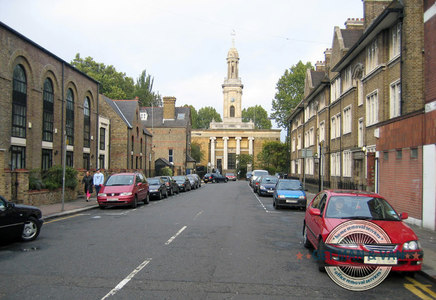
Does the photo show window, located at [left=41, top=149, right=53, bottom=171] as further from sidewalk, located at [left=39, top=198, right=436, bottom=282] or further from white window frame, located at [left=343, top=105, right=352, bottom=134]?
white window frame, located at [left=343, top=105, right=352, bottom=134]

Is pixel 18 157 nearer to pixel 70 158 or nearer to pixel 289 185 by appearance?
pixel 70 158

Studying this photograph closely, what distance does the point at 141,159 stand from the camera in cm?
4578

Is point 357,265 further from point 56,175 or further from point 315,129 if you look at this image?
point 315,129

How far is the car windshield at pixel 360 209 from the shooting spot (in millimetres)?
7367

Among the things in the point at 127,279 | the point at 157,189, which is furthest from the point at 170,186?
the point at 127,279

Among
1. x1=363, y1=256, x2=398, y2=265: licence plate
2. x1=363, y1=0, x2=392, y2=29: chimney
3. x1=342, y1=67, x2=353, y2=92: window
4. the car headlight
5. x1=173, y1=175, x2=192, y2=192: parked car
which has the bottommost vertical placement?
x1=173, y1=175, x2=192, y2=192: parked car

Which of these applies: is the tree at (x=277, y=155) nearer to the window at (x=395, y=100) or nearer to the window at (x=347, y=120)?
A: the window at (x=347, y=120)

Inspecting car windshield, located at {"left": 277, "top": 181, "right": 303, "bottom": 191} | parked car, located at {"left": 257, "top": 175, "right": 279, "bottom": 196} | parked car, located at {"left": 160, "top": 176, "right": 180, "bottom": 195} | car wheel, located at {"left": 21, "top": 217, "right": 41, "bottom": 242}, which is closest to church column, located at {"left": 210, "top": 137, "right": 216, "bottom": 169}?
parked car, located at {"left": 160, "top": 176, "right": 180, "bottom": 195}

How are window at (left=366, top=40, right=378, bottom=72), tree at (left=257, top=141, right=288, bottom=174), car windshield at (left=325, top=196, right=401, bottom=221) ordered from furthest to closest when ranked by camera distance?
tree at (left=257, top=141, right=288, bottom=174) < window at (left=366, top=40, right=378, bottom=72) < car windshield at (left=325, top=196, right=401, bottom=221)

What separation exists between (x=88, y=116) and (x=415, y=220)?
2632 centimetres

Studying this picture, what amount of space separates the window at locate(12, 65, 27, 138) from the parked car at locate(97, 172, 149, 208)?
635 cm

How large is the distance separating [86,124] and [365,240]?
2890cm

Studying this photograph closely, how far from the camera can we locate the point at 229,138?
95.1 metres

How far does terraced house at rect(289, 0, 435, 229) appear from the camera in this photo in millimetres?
13664
